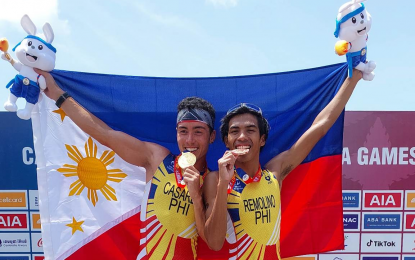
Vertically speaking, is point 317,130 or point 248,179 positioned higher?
point 317,130

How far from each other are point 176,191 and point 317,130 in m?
1.33

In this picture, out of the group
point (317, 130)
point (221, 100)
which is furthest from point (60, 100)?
point (317, 130)

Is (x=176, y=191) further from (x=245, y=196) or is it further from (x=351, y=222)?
(x=351, y=222)

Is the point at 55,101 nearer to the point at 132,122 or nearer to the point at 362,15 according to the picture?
the point at 132,122

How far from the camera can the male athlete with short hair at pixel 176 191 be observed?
2.09m

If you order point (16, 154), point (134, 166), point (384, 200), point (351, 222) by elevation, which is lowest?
point (351, 222)

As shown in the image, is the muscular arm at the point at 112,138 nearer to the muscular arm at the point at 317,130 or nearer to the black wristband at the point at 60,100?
the black wristband at the point at 60,100

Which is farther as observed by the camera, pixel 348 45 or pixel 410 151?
pixel 410 151

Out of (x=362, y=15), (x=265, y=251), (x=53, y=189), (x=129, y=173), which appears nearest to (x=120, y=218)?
(x=129, y=173)

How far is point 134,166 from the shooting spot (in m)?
2.77

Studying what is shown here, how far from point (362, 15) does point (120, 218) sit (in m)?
2.75

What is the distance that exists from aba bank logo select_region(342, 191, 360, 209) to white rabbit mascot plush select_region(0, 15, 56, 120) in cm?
369

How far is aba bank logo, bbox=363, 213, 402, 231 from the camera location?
3902 millimetres

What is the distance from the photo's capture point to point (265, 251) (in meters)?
2.10
